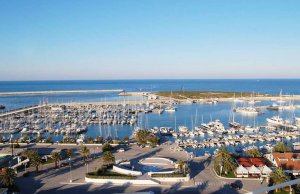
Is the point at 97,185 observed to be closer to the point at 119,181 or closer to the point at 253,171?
the point at 119,181

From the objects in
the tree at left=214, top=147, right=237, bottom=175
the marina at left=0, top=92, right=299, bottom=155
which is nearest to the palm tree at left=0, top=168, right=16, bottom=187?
the tree at left=214, top=147, right=237, bottom=175

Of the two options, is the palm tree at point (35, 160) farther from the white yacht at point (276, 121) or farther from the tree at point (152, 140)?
the white yacht at point (276, 121)

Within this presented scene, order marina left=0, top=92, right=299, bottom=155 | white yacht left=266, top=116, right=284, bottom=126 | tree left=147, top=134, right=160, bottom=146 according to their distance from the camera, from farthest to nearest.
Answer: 1. white yacht left=266, top=116, right=284, bottom=126
2. marina left=0, top=92, right=299, bottom=155
3. tree left=147, top=134, right=160, bottom=146

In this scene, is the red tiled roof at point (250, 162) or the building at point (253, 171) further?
the red tiled roof at point (250, 162)

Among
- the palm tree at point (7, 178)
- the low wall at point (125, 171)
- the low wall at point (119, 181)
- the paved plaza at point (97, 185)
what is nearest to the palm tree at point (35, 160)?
the paved plaza at point (97, 185)

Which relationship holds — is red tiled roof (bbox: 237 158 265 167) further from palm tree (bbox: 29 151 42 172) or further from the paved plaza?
palm tree (bbox: 29 151 42 172)

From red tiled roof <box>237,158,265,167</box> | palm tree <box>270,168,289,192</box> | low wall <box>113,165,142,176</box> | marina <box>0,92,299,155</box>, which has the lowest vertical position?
marina <box>0,92,299,155</box>
